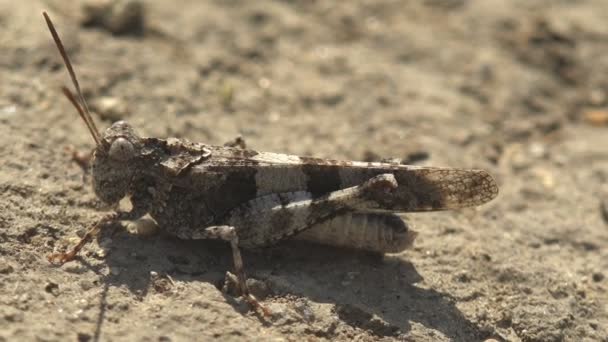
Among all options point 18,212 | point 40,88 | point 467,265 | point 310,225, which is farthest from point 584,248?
point 40,88

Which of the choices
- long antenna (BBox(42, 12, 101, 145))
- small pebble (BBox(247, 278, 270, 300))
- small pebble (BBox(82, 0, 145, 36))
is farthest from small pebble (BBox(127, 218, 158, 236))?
small pebble (BBox(82, 0, 145, 36))

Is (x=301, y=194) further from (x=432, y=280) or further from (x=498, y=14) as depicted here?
(x=498, y=14)

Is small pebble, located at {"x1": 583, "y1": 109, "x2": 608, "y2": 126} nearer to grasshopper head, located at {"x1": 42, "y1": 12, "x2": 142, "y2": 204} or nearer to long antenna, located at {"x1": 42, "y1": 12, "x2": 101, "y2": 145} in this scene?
grasshopper head, located at {"x1": 42, "y1": 12, "x2": 142, "y2": 204}

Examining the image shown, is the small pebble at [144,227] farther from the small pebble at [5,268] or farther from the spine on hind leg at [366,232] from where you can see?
the spine on hind leg at [366,232]

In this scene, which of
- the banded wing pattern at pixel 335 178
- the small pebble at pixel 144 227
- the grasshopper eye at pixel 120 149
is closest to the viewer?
the grasshopper eye at pixel 120 149

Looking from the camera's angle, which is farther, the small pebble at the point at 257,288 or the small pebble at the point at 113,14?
the small pebble at the point at 113,14

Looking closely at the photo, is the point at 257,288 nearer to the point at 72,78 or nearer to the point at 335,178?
the point at 335,178

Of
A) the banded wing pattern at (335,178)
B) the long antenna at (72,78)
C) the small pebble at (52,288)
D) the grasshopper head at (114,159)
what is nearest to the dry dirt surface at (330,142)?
the small pebble at (52,288)
